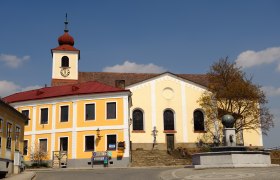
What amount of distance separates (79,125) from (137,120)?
10838mm

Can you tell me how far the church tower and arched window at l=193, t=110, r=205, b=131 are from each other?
1813 centimetres

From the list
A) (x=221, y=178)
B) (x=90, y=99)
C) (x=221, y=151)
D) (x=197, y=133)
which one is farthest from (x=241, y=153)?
(x=197, y=133)

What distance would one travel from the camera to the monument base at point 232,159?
75.6 feet

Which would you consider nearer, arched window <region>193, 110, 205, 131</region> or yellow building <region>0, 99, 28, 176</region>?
yellow building <region>0, 99, 28, 176</region>

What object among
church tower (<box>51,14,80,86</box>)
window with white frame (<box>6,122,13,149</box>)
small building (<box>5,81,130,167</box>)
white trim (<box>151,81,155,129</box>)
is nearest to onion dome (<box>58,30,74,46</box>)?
church tower (<box>51,14,80,86</box>)

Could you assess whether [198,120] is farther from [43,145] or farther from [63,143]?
[43,145]

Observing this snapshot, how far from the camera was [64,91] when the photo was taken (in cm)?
3912

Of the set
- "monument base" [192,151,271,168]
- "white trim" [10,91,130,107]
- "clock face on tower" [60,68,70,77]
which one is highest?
"clock face on tower" [60,68,70,77]

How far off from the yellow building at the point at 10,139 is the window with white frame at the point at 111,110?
35.7 feet

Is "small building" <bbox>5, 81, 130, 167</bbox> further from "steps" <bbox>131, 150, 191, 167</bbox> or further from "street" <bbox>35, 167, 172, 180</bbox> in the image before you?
"street" <bbox>35, 167, 172, 180</bbox>

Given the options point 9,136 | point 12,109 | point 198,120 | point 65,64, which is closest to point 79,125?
point 9,136

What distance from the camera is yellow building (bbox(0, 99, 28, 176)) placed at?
2198 centimetres

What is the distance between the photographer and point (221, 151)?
2455 cm

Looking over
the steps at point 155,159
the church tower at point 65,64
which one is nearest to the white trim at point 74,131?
the steps at point 155,159
